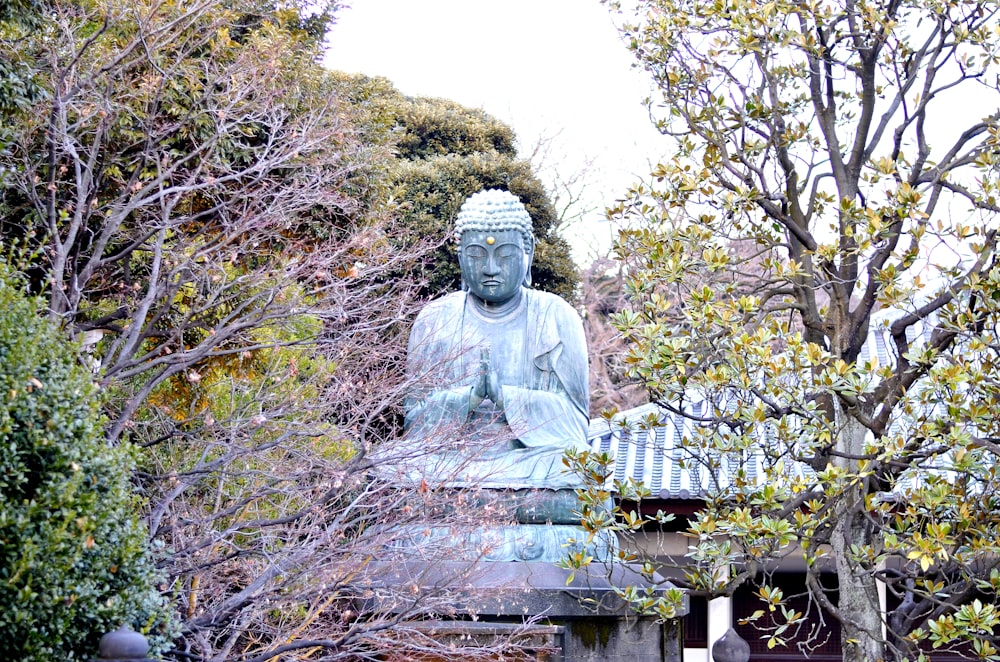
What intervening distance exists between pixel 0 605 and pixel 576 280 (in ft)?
31.6

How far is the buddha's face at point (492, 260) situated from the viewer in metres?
7.48

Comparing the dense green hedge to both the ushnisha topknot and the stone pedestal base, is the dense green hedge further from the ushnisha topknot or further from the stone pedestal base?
the ushnisha topknot

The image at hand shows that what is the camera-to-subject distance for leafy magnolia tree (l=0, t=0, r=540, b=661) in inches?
208

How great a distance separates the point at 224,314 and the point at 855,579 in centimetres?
397

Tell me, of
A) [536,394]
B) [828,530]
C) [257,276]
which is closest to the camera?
[828,530]

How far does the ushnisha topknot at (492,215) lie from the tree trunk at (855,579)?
8.56 ft

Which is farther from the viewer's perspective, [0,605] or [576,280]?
[576,280]

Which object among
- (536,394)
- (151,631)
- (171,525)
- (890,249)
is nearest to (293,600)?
(171,525)

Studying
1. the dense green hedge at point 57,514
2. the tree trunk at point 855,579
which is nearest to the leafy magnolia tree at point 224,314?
the dense green hedge at point 57,514

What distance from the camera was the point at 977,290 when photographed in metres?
5.04

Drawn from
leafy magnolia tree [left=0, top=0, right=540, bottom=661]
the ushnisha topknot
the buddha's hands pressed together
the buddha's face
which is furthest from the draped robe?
the ushnisha topknot

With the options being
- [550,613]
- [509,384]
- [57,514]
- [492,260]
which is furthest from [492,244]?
[57,514]

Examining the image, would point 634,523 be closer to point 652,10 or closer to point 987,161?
point 987,161

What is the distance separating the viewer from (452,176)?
12.1 meters
